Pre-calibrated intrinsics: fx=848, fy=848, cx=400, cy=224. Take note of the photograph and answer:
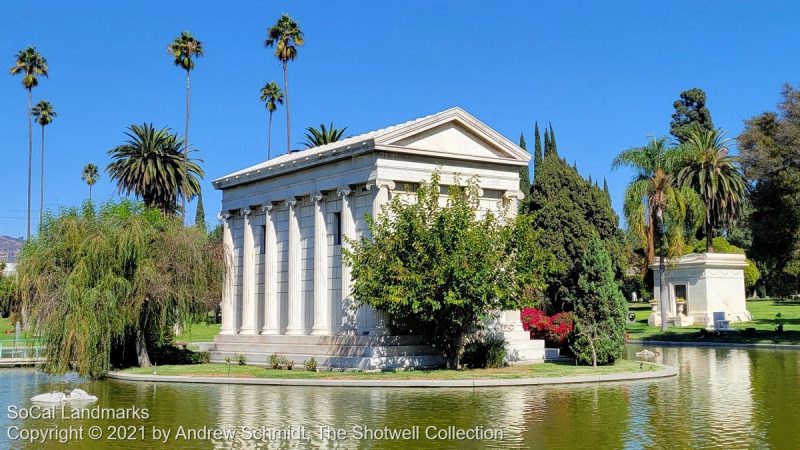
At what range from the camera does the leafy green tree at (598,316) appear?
33.1 m

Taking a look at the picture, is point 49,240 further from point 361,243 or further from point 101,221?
point 361,243

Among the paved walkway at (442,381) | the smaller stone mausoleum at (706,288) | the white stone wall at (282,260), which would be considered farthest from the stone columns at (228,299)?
the smaller stone mausoleum at (706,288)

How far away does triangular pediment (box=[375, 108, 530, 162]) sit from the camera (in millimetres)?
35094

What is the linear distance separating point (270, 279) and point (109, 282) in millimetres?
9434

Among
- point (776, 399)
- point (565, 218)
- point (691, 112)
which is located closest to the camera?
point (776, 399)

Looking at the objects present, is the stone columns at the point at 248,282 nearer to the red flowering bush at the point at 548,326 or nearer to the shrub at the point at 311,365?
the shrub at the point at 311,365

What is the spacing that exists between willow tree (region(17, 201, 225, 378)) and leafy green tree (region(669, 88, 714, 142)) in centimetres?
7876

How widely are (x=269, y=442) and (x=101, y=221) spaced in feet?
67.7

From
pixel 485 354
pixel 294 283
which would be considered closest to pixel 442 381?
pixel 485 354

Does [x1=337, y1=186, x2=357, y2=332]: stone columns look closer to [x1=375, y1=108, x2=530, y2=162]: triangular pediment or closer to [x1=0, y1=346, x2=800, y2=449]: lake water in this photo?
[x1=375, y1=108, x2=530, y2=162]: triangular pediment

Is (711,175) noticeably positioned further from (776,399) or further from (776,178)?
(776,399)

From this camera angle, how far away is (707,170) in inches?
2552

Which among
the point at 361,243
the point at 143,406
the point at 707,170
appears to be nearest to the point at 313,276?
the point at 361,243

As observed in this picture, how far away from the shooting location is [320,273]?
36.7 m
